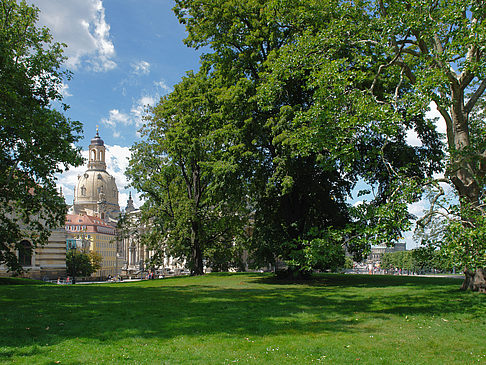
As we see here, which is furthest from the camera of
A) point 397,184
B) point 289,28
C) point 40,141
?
point 289,28

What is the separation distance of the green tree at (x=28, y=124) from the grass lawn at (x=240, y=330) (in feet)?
22.6

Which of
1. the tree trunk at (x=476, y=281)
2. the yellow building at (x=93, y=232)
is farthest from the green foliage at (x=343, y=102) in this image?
the yellow building at (x=93, y=232)

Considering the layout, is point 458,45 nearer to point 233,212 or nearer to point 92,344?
point 92,344

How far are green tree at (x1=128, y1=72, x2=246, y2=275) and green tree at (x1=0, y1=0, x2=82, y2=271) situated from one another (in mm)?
8920

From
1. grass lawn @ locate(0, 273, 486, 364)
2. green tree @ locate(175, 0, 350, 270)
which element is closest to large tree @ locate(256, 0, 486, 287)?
grass lawn @ locate(0, 273, 486, 364)

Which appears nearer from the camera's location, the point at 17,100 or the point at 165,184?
the point at 17,100

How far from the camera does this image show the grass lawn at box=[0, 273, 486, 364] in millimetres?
8656

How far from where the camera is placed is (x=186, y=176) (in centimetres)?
3809

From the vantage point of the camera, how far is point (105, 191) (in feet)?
646

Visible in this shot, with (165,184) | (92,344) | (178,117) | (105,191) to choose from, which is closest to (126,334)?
(92,344)

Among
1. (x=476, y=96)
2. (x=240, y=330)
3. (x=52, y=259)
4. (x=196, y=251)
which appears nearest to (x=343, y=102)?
(x=476, y=96)

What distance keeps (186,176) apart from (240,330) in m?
28.0

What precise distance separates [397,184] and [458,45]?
5.48 metres

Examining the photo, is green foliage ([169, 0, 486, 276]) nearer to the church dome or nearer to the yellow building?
the yellow building
